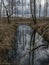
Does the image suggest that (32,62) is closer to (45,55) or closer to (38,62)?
(38,62)

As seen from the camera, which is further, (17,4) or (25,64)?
(17,4)

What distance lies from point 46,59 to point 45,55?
923mm

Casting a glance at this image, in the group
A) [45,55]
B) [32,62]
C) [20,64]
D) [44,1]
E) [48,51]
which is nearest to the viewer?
[20,64]

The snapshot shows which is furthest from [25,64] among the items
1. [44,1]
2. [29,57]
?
[44,1]

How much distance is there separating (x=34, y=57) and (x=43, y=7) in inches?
2319

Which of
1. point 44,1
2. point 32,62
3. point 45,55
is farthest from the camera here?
point 44,1

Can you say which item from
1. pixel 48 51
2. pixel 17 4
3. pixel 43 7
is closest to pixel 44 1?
pixel 43 7

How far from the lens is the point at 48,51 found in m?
12.7

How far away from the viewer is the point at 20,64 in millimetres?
9117

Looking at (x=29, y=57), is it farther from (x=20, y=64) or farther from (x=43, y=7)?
(x=43, y=7)

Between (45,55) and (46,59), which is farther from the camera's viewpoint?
(45,55)

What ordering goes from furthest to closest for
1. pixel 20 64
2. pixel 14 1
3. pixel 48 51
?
pixel 14 1
pixel 48 51
pixel 20 64

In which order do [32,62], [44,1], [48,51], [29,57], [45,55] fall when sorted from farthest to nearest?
1. [44,1]
2. [48,51]
3. [45,55]
4. [29,57]
5. [32,62]

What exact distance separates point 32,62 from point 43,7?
2359 inches
